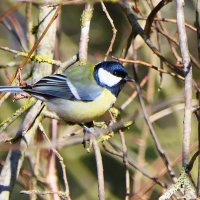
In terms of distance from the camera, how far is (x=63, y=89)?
270cm

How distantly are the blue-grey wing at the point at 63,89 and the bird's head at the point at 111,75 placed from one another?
0.16 feet

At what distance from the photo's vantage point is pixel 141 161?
3467 mm

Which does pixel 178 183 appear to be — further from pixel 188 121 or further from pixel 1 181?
pixel 1 181

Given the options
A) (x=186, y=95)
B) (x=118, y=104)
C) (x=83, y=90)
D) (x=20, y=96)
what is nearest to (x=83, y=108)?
(x=83, y=90)

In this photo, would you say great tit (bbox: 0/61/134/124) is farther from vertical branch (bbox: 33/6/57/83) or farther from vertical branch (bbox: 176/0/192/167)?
vertical branch (bbox: 176/0/192/167)

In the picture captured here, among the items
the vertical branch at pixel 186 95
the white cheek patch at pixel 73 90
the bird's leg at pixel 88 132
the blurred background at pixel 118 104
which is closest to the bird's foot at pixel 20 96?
the bird's leg at pixel 88 132

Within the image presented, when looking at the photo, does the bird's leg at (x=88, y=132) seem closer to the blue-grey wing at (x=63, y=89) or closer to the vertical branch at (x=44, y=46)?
the blue-grey wing at (x=63, y=89)

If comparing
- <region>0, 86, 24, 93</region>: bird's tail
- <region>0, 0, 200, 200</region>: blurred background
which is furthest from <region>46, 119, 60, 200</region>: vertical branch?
<region>0, 86, 24, 93</region>: bird's tail

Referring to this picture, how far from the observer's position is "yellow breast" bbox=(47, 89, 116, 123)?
2.60 metres

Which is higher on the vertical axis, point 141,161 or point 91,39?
point 91,39

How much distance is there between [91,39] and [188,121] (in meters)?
3.39

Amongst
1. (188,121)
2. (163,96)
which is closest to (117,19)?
(163,96)

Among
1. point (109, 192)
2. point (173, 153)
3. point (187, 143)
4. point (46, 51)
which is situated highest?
point (46, 51)

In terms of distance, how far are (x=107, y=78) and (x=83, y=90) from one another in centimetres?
13
